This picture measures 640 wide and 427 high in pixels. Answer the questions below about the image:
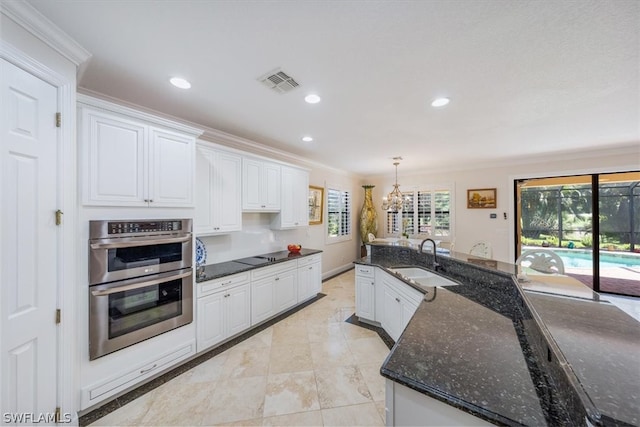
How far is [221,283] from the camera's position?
266cm

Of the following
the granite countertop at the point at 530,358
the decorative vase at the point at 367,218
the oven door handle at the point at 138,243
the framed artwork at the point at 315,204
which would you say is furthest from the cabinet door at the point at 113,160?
the decorative vase at the point at 367,218

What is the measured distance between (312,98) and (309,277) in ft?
9.18

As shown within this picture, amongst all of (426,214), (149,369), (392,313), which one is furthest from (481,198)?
(149,369)

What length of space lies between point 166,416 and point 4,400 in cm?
93

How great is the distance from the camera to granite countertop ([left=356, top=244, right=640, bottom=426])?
27.3 inches

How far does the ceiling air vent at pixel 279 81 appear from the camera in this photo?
1898 millimetres

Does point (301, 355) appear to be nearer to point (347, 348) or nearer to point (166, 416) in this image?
point (347, 348)

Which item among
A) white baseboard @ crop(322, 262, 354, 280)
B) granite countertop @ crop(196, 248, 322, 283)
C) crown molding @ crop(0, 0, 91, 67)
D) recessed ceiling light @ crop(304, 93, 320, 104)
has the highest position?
recessed ceiling light @ crop(304, 93, 320, 104)

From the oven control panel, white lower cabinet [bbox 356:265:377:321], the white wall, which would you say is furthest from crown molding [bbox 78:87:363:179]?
the white wall

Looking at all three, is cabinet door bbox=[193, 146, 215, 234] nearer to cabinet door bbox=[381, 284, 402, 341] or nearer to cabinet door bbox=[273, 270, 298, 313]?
cabinet door bbox=[273, 270, 298, 313]

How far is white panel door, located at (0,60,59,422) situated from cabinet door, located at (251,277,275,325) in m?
1.76

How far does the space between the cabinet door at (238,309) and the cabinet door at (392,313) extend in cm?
171

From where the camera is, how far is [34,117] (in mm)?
1358

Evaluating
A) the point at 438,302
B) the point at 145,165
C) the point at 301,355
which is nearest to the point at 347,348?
the point at 301,355
